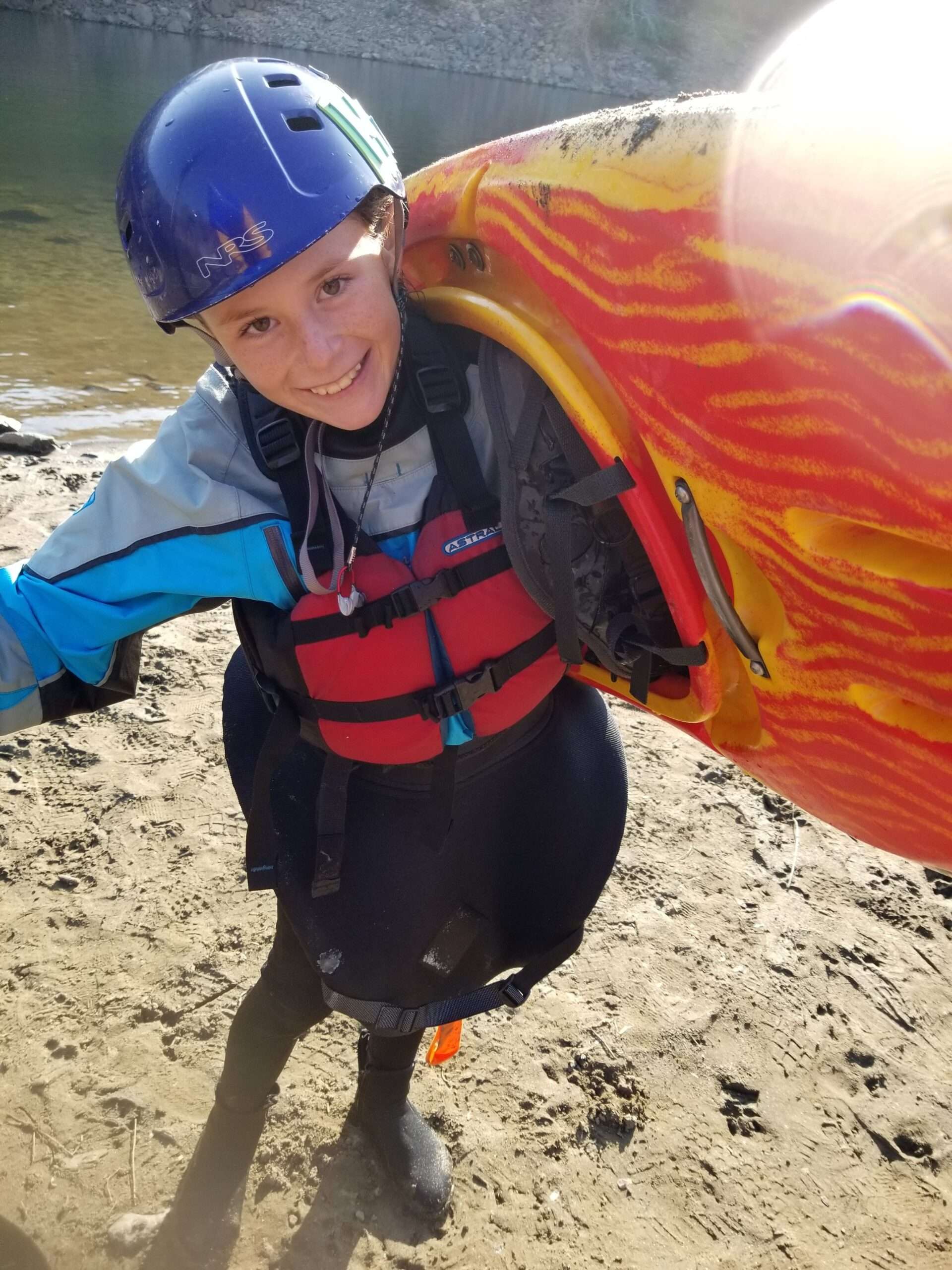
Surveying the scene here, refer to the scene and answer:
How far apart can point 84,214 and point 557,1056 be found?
1279 cm

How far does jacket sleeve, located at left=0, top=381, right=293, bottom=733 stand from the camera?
152cm

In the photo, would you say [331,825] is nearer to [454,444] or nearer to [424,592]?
[424,592]

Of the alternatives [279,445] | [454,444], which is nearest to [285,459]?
[279,445]

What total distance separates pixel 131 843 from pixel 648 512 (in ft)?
7.64

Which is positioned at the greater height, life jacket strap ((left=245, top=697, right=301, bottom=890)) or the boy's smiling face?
the boy's smiling face

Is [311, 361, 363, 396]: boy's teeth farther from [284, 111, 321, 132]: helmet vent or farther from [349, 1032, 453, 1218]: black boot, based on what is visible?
[349, 1032, 453, 1218]: black boot

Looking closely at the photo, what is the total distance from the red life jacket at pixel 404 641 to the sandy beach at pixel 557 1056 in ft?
1.55

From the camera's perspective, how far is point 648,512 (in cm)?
144

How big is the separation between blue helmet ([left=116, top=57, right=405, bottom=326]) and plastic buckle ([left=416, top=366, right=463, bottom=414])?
281mm

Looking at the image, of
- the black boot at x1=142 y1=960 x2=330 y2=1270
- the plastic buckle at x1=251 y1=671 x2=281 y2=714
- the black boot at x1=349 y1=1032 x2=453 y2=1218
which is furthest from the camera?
the black boot at x1=349 y1=1032 x2=453 y2=1218

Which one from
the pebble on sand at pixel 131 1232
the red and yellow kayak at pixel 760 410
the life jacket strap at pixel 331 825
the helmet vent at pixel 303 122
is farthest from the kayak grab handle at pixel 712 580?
the pebble on sand at pixel 131 1232

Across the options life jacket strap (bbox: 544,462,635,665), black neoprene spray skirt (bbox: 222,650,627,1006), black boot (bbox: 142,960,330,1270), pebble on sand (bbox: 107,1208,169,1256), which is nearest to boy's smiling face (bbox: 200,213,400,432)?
life jacket strap (bbox: 544,462,635,665)

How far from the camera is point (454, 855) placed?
6.11 feet

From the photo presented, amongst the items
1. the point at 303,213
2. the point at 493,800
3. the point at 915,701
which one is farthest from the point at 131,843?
the point at 915,701
